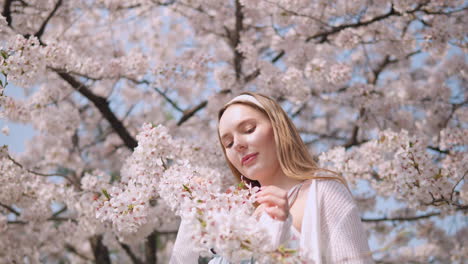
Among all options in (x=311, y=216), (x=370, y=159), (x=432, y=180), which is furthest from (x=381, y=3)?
(x=311, y=216)

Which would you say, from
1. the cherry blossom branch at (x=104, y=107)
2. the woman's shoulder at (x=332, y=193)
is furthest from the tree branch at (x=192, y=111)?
the woman's shoulder at (x=332, y=193)

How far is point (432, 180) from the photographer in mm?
2885

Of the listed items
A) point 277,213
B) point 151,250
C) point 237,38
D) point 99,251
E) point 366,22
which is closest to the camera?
point 277,213

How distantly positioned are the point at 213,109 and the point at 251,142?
9.75ft

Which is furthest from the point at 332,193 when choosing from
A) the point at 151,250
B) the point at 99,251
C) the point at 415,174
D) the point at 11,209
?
the point at 99,251

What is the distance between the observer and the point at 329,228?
6.11ft

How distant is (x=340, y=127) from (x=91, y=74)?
521 cm

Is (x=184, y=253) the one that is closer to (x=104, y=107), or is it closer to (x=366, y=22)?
(x=104, y=107)

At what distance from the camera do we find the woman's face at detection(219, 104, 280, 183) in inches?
87.4

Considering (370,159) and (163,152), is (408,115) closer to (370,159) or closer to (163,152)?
(370,159)

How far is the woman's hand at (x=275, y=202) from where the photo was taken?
1.70 metres

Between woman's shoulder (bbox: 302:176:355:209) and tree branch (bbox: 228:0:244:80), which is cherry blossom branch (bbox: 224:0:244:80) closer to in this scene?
tree branch (bbox: 228:0:244:80)

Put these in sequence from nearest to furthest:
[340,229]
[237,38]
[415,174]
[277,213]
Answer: [277,213], [340,229], [415,174], [237,38]

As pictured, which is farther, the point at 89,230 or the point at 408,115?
the point at 408,115
